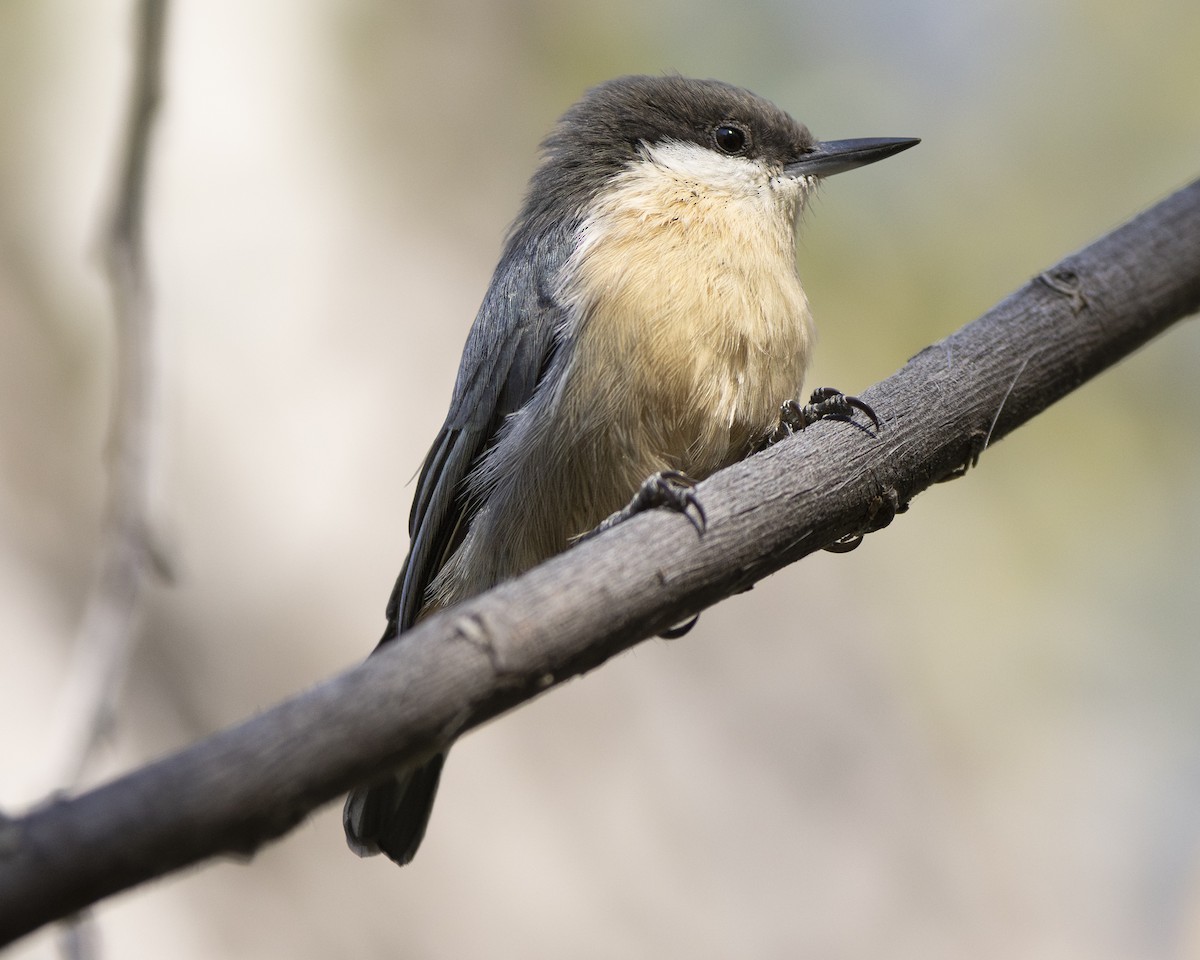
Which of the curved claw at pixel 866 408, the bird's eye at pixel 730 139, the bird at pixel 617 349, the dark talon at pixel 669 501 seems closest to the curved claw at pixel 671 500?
the dark talon at pixel 669 501

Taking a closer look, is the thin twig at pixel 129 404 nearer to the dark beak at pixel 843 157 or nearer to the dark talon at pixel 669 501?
the dark talon at pixel 669 501

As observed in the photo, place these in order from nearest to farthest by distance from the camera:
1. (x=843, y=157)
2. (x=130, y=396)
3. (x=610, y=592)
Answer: (x=610, y=592) < (x=130, y=396) < (x=843, y=157)

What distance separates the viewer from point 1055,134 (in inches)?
281

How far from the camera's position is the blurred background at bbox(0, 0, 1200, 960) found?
470 cm

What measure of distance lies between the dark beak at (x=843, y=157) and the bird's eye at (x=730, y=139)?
Result: 174mm

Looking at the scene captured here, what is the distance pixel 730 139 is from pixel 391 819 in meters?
2.45

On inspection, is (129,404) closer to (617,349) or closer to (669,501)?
(617,349)

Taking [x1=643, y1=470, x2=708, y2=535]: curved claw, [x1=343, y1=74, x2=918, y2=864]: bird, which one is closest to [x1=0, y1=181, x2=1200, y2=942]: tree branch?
[x1=643, y1=470, x2=708, y2=535]: curved claw

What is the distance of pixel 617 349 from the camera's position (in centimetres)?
327

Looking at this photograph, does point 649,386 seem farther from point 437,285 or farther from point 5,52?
point 5,52

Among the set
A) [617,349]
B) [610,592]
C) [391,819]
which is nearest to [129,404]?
[617,349]

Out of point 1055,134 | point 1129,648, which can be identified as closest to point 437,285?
point 1055,134

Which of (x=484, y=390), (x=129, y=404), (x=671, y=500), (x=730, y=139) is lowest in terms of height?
(x=671, y=500)

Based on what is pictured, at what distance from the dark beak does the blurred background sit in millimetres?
375
